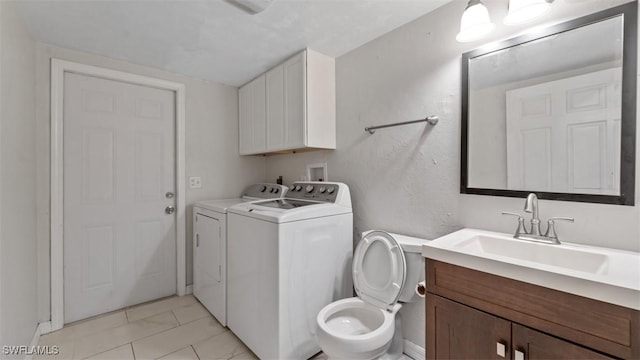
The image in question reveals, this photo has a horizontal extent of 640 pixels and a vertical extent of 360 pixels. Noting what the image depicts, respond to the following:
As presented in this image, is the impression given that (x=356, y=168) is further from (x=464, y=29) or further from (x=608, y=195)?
(x=608, y=195)

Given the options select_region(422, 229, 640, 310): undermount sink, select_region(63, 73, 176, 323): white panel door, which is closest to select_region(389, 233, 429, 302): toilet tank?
select_region(422, 229, 640, 310): undermount sink

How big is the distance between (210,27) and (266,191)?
1442mm

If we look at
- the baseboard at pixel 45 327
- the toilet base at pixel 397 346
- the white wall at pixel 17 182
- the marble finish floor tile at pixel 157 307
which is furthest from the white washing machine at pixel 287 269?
the baseboard at pixel 45 327

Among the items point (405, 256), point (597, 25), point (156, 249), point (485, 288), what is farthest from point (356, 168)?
point (156, 249)

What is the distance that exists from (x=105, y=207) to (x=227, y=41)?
175 cm

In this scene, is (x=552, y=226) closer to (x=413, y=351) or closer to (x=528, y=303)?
(x=528, y=303)

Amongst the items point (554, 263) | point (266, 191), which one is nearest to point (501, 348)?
point (554, 263)

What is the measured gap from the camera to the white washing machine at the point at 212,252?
207 cm

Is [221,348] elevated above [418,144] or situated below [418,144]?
below

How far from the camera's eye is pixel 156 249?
8.26 feet

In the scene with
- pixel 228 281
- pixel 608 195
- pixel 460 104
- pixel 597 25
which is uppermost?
pixel 597 25

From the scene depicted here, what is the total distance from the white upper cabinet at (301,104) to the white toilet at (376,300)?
0.92m

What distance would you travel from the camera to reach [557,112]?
1215mm

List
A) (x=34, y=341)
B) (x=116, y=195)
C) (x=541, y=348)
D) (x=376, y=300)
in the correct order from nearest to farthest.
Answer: (x=541, y=348) < (x=376, y=300) < (x=34, y=341) < (x=116, y=195)
